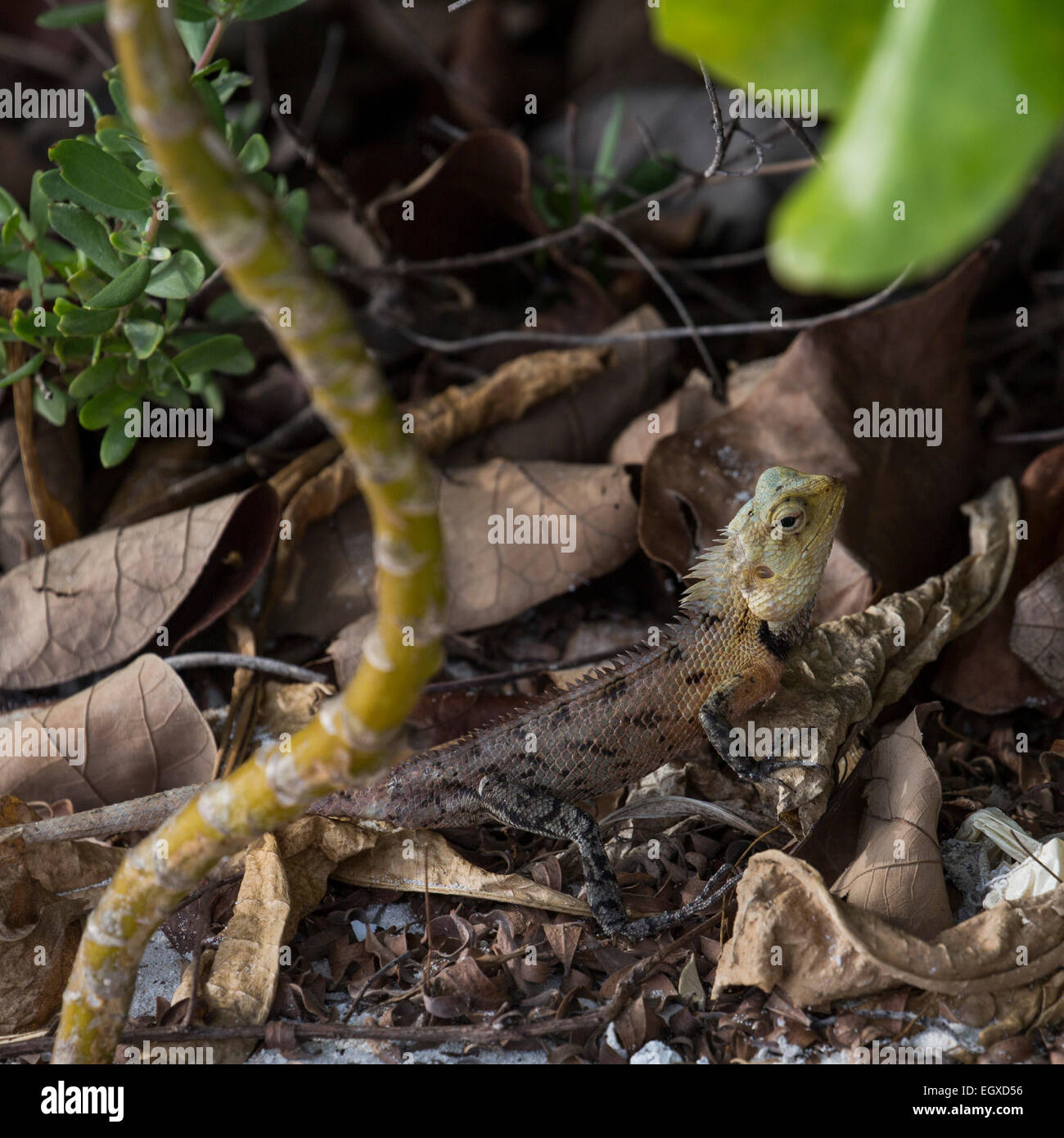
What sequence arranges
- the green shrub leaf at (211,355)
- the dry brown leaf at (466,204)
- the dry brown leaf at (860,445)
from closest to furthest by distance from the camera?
the green shrub leaf at (211,355), the dry brown leaf at (860,445), the dry brown leaf at (466,204)

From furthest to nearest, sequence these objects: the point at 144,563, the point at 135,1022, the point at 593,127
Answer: the point at 593,127, the point at 144,563, the point at 135,1022

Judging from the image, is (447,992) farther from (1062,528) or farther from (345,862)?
(1062,528)

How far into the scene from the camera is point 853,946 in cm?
234

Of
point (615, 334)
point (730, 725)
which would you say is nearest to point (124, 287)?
point (615, 334)

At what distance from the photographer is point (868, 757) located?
9.68 feet

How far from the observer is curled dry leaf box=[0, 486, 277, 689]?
354 cm

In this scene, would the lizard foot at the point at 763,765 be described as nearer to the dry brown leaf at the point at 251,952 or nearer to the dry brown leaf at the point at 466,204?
the dry brown leaf at the point at 251,952

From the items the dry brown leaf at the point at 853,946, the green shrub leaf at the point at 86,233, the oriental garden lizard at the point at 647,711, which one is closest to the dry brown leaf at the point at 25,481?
the green shrub leaf at the point at 86,233

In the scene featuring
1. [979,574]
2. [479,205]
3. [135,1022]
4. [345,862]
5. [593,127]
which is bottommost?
[135,1022]

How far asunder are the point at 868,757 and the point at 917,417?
162cm

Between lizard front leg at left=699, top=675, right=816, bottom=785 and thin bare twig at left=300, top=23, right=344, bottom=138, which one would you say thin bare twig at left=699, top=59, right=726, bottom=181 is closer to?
lizard front leg at left=699, top=675, right=816, bottom=785

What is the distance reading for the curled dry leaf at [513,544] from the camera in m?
3.75

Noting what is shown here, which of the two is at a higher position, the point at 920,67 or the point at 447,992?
the point at 920,67

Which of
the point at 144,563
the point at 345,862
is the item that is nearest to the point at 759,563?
the point at 345,862
